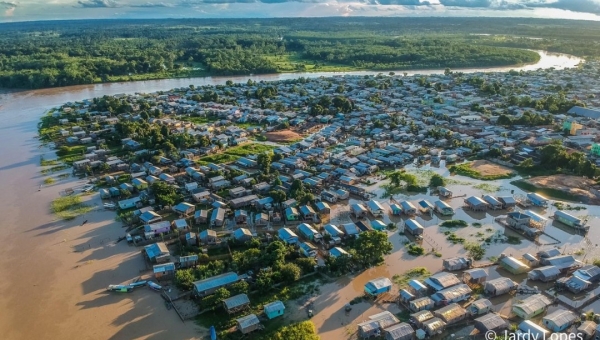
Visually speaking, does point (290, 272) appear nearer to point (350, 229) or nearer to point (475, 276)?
point (350, 229)

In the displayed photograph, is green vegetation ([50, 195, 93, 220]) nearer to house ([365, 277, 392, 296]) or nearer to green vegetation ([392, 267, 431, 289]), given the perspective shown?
house ([365, 277, 392, 296])

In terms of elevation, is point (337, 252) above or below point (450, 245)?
above

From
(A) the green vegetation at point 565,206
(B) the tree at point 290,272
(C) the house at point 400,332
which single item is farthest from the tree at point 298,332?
(A) the green vegetation at point 565,206

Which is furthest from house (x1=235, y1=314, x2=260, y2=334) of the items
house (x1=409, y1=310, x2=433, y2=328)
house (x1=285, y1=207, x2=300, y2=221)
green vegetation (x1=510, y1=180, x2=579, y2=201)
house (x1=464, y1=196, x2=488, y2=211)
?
green vegetation (x1=510, y1=180, x2=579, y2=201)

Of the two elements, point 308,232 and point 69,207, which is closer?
point 308,232

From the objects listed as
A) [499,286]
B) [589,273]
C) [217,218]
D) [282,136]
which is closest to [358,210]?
[217,218]
